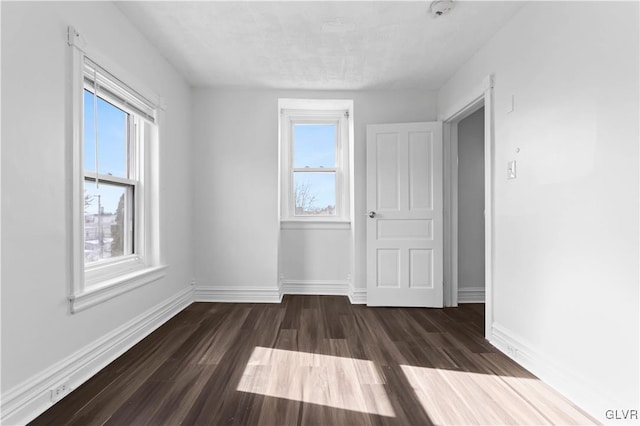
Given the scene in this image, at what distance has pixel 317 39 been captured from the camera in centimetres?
277

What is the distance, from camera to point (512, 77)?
96.4 inches

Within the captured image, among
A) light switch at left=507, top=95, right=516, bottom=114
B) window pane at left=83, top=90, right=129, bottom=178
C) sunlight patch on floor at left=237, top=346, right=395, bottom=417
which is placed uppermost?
light switch at left=507, top=95, right=516, bottom=114

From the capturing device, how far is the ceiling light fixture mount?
7.42 ft

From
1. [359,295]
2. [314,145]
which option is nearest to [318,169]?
[314,145]

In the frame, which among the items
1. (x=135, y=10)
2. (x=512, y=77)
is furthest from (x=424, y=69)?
(x=135, y=10)

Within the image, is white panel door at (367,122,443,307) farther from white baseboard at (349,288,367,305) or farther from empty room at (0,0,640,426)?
white baseboard at (349,288,367,305)

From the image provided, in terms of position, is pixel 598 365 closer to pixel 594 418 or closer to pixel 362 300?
pixel 594 418

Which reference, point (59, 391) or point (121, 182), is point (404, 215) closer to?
point (121, 182)

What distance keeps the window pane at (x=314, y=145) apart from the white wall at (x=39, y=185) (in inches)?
95.2

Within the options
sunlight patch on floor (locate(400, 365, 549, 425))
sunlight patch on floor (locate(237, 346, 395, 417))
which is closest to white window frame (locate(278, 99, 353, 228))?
sunlight patch on floor (locate(237, 346, 395, 417))

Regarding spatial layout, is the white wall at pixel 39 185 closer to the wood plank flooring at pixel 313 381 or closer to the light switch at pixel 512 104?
the wood plank flooring at pixel 313 381

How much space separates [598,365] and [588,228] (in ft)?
2.27

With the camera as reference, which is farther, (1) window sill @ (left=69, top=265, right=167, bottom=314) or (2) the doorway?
(2) the doorway

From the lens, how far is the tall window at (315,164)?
14.4ft
